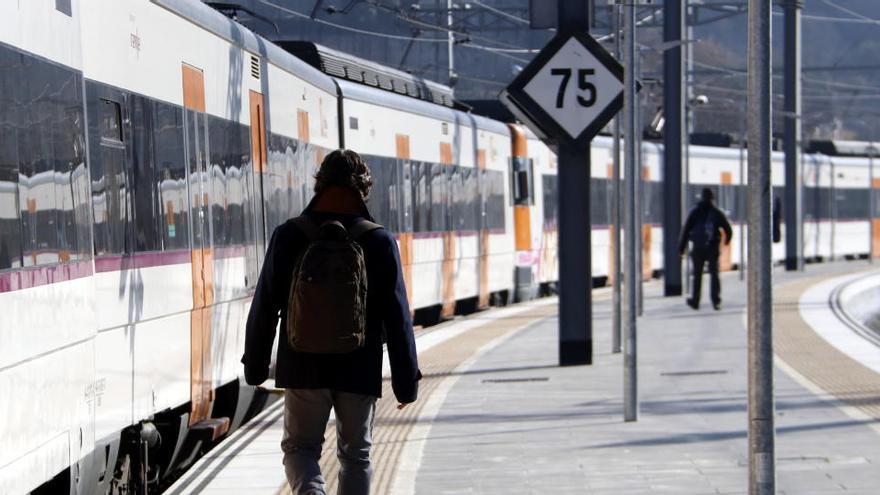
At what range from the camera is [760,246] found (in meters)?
7.32

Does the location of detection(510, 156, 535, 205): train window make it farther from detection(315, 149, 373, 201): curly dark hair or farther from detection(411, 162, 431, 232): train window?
detection(315, 149, 373, 201): curly dark hair

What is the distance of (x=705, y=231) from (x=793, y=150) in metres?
17.1

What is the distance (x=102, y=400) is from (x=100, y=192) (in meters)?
0.97

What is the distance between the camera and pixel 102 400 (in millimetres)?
8305

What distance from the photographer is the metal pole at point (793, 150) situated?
41906 millimetres

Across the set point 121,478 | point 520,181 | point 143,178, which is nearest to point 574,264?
point 143,178

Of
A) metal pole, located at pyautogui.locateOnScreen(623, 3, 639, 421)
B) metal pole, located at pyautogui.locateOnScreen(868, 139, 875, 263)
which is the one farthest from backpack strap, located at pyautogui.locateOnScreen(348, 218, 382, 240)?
metal pole, located at pyautogui.locateOnScreen(868, 139, 875, 263)

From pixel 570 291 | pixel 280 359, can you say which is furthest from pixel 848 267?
pixel 280 359

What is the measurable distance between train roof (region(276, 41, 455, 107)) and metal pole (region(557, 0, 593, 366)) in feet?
11.6

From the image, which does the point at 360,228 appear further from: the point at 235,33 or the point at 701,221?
the point at 701,221

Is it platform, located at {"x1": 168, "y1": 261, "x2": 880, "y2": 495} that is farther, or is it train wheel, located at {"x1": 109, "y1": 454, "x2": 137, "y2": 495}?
platform, located at {"x1": 168, "y1": 261, "x2": 880, "y2": 495}

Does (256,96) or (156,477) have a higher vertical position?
(256,96)

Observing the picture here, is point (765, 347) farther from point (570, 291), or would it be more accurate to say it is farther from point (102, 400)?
point (570, 291)

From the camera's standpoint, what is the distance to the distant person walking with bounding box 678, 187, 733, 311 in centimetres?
2544
